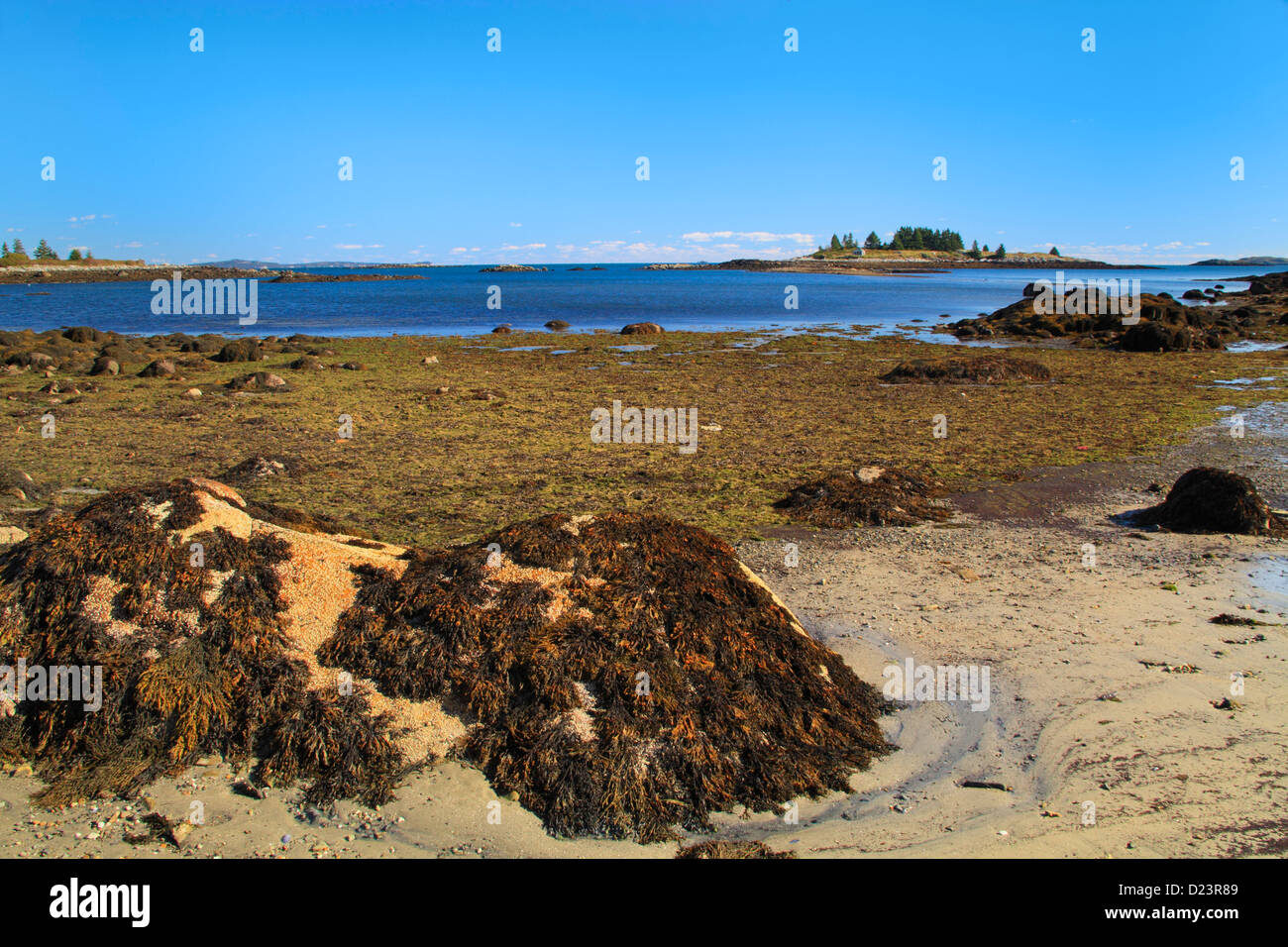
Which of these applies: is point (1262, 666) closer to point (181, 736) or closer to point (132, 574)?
point (181, 736)

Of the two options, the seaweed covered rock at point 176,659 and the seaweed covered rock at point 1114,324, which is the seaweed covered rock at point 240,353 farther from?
the seaweed covered rock at point 1114,324

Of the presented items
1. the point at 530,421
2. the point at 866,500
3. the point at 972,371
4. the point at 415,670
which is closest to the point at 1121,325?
the point at 972,371

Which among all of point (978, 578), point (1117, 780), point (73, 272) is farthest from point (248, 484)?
point (73, 272)

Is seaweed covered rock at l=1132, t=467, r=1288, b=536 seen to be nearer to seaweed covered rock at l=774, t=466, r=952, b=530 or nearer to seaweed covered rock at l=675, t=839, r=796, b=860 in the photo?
seaweed covered rock at l=774, t=466, r=952, b=530

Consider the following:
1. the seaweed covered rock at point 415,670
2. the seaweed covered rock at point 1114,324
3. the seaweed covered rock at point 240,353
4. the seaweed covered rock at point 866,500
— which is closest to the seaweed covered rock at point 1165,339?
the seaweed covered rock at point 1114,324

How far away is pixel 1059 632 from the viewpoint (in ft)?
23.9

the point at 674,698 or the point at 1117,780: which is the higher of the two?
the point at 674,698

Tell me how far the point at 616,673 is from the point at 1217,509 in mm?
8878

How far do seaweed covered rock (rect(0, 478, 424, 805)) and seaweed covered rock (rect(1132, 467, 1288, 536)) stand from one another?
9.83 meters

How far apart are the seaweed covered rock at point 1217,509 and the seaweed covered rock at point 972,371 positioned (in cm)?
1343

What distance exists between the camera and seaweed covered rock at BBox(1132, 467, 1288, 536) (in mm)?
10016

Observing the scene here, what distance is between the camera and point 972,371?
24.1 metres

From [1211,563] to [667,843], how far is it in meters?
7.86

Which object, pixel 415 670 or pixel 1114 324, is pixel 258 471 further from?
pixel 1114 324
